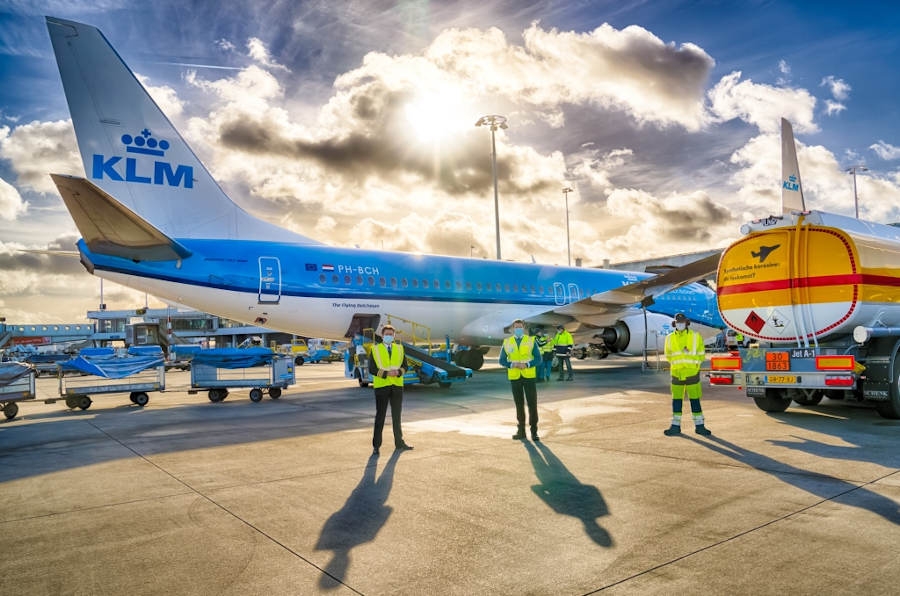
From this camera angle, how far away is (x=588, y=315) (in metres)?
19.7

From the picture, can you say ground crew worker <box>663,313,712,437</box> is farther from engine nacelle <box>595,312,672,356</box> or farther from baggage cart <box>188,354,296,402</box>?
engine nacelle <box>595,312,672,356</box>

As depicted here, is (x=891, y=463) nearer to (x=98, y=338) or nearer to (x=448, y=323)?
(x=448, y=323)

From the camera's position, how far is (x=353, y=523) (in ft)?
15.7

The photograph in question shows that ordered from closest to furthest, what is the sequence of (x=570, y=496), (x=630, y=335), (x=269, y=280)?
(x=570, y=496)
(x=269, y=280)
(x=630, y=335)

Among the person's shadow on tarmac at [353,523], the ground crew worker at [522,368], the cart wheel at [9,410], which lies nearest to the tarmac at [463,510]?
the person's shadow on tarmac at [353,523]

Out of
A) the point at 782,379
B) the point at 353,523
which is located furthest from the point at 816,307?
the point at 353,523

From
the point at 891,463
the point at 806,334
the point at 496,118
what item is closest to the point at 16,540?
the point at 891,463

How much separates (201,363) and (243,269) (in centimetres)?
262

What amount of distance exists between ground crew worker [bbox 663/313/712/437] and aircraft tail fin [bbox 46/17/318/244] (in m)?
11.5

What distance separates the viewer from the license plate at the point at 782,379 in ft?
29.4

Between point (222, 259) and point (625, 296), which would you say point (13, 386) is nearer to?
point (222, 259)

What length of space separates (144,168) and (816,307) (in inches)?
566

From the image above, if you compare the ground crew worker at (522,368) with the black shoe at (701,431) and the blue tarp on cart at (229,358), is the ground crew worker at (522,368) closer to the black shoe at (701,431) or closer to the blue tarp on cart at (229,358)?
the black shoe at (701,431)

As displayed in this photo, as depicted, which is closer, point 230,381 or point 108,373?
point 108,373
